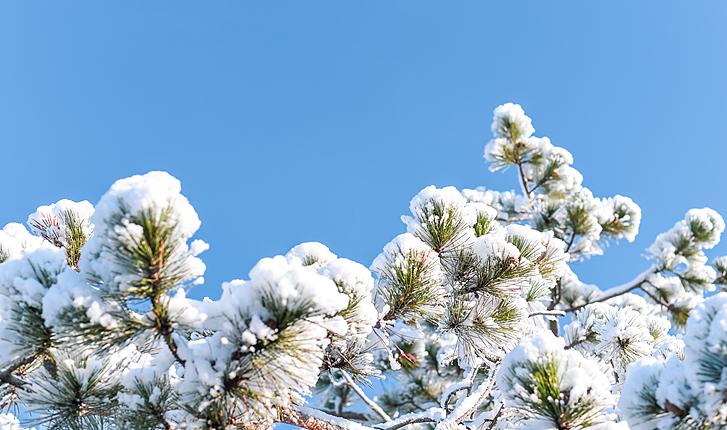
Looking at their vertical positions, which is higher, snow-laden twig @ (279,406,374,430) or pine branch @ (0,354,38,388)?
pine branch @ (0,354,38,388)

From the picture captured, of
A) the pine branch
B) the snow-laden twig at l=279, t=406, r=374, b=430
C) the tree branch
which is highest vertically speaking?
the tree branch

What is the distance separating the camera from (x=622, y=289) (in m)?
5.98

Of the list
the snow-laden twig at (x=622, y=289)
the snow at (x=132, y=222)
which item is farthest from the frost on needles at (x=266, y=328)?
the snow-laden twig at (x=622, y=289)

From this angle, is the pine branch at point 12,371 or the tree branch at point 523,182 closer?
the pine branch at point 12,371

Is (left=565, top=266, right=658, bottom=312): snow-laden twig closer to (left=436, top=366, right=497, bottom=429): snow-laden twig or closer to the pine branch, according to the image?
(left=436, top=366, right=497, bottom=429): snow-laden twig

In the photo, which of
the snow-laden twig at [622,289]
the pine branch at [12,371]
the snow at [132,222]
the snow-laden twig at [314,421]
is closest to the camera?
the snow at [132,222]

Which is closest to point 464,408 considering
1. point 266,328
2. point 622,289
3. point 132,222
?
point 266,328

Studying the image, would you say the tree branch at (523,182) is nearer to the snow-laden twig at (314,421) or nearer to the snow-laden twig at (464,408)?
the snow-laden twig at (464,408)

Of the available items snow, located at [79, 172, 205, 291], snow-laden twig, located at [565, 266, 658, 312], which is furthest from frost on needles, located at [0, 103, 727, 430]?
snow-laden twig, located at [565, 266, 658, 312]

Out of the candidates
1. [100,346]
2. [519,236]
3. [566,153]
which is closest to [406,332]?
[519,236]

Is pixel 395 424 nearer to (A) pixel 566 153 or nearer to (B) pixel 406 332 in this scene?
(B) pixel 406 332

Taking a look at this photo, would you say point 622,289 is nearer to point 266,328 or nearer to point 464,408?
point 464,408

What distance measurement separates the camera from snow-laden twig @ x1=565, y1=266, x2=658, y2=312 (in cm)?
589

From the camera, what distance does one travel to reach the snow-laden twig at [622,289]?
589cm
